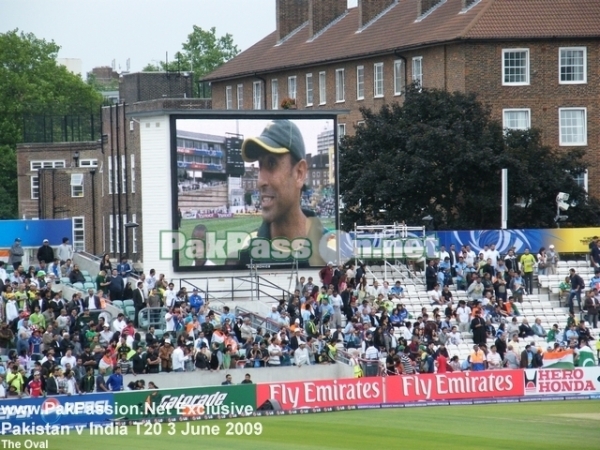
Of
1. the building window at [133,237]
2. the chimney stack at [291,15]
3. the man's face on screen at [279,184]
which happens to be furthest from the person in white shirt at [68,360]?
the chimney stack at [291,15]

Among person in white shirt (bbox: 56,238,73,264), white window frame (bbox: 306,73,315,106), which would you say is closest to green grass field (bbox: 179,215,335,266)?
person in white shirt (bbox: 56,238,73,264)

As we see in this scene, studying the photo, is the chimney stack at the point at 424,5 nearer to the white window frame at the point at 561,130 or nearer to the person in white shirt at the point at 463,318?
the white window frame at the point at 561,130

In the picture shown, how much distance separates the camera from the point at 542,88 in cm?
7106

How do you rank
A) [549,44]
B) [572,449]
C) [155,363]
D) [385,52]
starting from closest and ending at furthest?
[572,449] < [155,363] < [549,44] < [385,52]

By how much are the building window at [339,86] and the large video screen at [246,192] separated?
3332 cm

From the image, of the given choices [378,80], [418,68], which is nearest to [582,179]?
[418,68]

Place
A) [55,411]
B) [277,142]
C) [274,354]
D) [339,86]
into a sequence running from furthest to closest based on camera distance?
[339,86], [277,142], [274,354], [55,411]

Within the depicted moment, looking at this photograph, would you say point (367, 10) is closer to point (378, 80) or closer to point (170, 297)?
point (378, 80)

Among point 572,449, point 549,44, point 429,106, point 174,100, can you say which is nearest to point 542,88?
point 549,44

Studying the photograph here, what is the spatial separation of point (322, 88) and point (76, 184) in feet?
51.3

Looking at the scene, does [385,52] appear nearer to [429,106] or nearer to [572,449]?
[429,106]

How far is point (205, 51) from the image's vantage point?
134 meters

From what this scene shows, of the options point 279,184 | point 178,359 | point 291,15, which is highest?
point 291,15

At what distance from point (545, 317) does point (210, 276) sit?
10885mm
